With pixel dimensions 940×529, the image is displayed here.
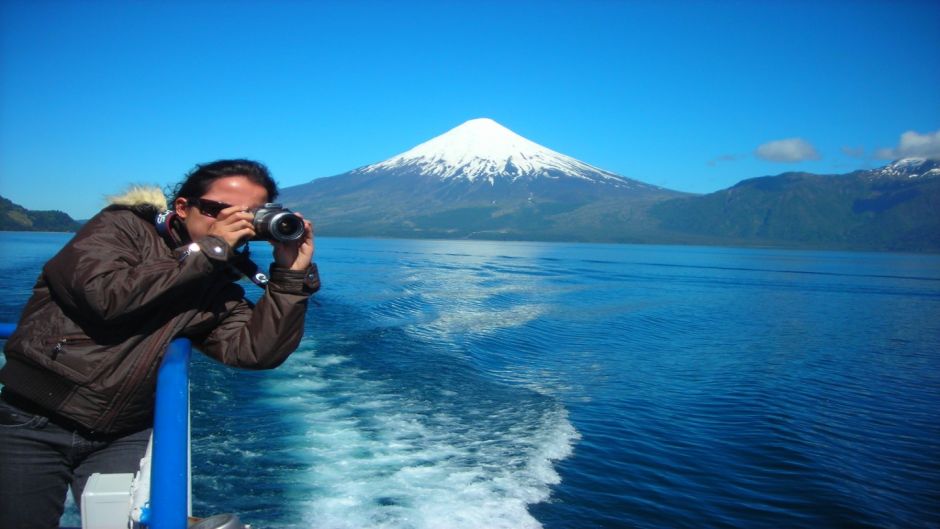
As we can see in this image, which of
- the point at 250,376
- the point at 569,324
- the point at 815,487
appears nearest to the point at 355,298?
the point at 569,324

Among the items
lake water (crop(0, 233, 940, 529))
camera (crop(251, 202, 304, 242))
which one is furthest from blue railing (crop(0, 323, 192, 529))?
lake water (crop(0, 233, 940, 529))

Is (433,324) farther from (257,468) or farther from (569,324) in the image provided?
(257,468)

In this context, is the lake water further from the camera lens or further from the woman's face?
the camera lens

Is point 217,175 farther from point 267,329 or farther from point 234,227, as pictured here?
point 267,329

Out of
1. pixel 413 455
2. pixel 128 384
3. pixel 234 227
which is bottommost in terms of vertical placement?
pixel 413 455

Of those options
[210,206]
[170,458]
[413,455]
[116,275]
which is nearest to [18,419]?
[116,275]

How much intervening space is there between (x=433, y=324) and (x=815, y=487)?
11591 mm

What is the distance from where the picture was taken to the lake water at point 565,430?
548 centimetres

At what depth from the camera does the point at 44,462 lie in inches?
81.6

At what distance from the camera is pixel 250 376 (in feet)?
30.6

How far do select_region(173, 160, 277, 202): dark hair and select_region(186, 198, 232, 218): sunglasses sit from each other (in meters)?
0.07

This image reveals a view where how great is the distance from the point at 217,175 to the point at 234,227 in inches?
16.2

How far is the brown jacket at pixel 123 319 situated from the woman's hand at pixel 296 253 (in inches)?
1.5

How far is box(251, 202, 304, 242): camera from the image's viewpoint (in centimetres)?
196
